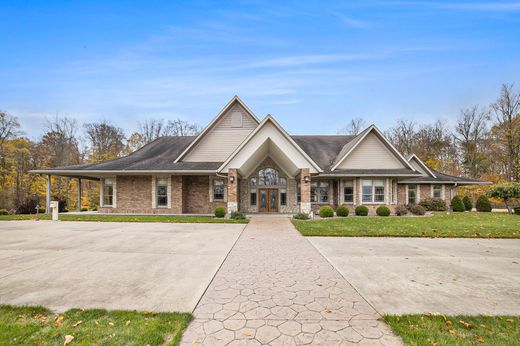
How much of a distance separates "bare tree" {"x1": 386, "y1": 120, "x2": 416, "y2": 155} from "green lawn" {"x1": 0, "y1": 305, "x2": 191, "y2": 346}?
149 ft

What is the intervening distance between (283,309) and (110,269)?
4.31 metres

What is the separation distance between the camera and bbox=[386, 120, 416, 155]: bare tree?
1582 inches

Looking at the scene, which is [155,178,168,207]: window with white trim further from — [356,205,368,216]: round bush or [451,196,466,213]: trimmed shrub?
[451,196,466,213]: trimmed shrub

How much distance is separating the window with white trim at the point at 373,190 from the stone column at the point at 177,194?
15.0m

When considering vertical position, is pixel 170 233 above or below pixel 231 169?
below

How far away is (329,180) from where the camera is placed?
20234 millimetres

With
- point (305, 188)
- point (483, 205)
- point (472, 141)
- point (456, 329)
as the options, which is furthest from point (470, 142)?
point (456, 329)

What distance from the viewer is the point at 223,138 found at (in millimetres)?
19594

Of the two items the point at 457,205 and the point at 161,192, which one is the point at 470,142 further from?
the point at 161,192

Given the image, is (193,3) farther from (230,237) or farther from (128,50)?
(230,237)

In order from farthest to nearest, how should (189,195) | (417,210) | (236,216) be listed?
(189,195) → (417,210) → (236,216)

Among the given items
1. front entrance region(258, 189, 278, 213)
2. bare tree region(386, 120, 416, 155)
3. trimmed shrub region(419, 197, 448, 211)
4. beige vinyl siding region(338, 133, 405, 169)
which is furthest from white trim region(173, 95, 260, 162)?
bare tree region(386, 120, 416, 155)

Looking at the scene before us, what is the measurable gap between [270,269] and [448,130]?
4693cm

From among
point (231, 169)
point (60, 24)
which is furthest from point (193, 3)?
point (231, 169)
